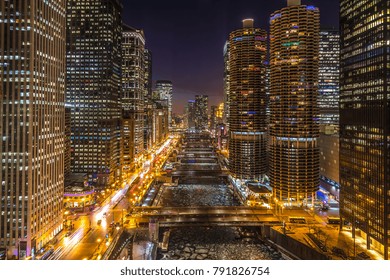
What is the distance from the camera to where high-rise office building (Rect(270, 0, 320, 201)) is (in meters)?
24.1

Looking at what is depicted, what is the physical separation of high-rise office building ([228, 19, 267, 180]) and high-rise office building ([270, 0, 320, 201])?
580 centimetres

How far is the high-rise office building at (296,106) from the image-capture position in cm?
2411

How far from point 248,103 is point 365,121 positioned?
18489 millimetres

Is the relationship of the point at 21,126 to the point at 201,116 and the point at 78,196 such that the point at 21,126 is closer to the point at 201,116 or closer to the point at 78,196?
the point at 78,196

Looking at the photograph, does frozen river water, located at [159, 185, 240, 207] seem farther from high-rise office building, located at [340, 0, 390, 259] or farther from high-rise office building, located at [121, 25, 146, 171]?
high-rise office building, located at [121, 25, 146, 171]

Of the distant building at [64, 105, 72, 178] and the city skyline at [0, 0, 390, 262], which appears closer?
the city skyline at [0, 0, 390, 262]

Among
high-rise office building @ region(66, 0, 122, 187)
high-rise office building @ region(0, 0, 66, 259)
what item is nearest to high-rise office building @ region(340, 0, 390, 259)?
high-rise office building @ region(0, 0, 66, 259)

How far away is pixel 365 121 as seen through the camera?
48.6 ft

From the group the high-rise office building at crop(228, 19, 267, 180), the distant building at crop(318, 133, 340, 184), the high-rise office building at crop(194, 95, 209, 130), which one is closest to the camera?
the distant building at crop(318, 133, 340, 184)

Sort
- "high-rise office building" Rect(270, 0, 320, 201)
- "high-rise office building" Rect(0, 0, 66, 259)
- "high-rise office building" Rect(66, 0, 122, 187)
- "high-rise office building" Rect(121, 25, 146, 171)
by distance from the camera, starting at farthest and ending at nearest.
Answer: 1. "high-rise office building" Rect(121, 25, 146, 171)
2. "high-rise office building" Rect(66, 0, 122, 187)
3. "high-rise office building" Rect(270, 0, 320, 201)
4. "high-rise office building" Rect(0, 0, 66, 259)

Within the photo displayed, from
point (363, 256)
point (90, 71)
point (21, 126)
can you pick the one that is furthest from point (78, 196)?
point (363, 256)

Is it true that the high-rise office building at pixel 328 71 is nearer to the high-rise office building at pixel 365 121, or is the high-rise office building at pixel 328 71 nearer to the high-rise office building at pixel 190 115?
the high-rise office building at pixel 365 121
